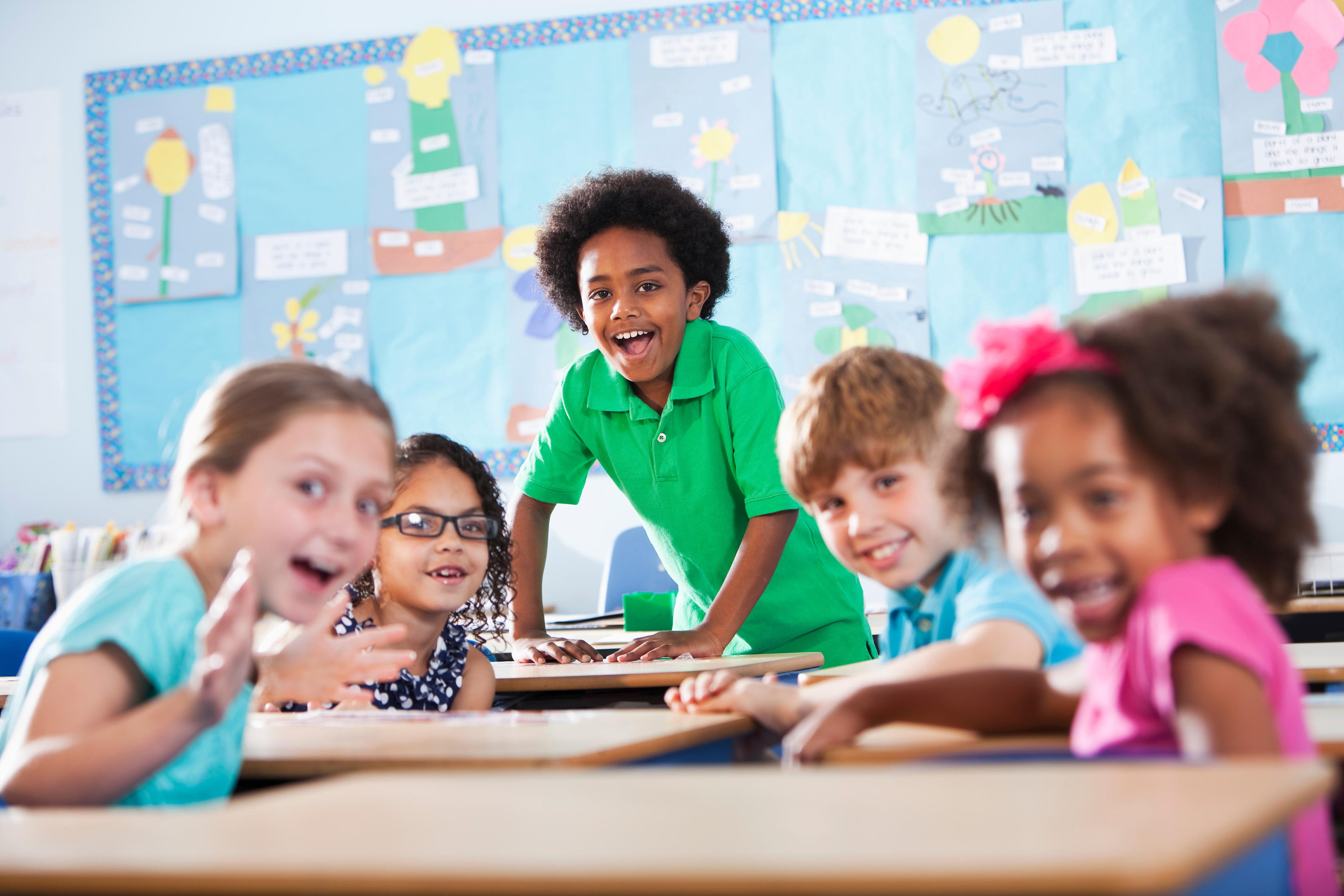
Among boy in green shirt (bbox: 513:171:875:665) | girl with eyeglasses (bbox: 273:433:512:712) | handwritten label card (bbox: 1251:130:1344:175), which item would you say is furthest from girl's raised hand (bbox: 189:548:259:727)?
handwritten label card (bbox: 1251:130:1344:175)

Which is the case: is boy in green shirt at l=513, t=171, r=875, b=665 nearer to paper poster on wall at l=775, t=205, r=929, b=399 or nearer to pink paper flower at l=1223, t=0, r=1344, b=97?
paper poster on wall at l=775, t=205, r=929, b=399

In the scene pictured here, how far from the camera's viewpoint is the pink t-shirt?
869 millimetres

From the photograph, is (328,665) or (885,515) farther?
(885,515)

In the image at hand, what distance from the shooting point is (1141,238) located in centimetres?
355

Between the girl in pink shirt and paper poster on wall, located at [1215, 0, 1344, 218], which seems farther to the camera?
paper poster on wall, located at [1215, 0, 1344, 218]

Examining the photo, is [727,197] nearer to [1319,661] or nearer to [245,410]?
[1319,661]

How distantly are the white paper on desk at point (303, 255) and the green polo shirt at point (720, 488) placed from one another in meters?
1.91

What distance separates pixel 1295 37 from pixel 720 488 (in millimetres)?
2356

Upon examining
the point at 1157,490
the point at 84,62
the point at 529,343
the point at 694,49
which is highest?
the point at 84,62

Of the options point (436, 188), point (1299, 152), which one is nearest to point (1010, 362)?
point (1299, 152)

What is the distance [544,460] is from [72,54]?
2.85 metres

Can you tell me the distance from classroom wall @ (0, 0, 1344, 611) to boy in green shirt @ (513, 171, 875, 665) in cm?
203

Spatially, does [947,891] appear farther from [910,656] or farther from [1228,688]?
[910,656]

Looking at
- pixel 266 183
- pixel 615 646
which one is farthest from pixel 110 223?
pixel 615 646
